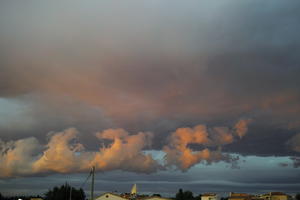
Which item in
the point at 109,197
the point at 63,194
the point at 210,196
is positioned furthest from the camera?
the point at 63,194

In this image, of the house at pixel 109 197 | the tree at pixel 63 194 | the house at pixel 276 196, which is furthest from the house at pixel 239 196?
the tree at pixel 63 194

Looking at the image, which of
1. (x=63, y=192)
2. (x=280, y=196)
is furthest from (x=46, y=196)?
(x=280, y=196)

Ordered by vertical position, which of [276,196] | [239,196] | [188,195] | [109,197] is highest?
[109,197]

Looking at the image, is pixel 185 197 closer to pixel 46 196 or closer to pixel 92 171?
pixel 46 196

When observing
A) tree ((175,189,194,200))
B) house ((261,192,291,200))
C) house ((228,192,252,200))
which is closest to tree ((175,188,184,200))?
tree ((175,189,194,200))

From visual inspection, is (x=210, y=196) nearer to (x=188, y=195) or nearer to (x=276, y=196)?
(x=276, y=196)

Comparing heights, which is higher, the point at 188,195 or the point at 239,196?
the point at 239,196

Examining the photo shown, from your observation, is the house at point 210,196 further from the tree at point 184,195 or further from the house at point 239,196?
the tree at point 184,195

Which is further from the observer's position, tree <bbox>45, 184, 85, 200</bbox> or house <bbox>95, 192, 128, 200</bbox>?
tree <bbox>45, 184, 85, 200</bbox>

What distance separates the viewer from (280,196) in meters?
130

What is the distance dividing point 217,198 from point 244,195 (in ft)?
43.5

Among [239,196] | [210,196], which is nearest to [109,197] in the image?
[210,196]

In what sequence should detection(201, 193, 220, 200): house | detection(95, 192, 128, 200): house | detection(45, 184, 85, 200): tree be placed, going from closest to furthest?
detection(95, 192, 128, 200): house, detection(201, 193, 220, 200): house, detection(45, 184, 85, 200): tree

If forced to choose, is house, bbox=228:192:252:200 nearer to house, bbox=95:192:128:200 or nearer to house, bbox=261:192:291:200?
house, bbox=261:192:291:200
